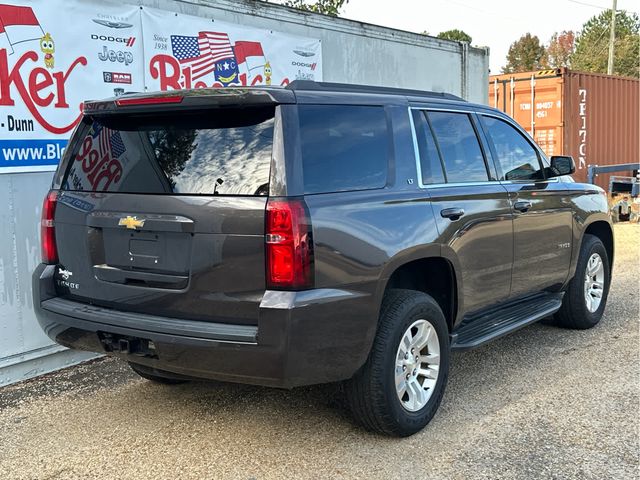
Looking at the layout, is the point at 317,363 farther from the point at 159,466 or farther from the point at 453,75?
Result: the point at 453,75

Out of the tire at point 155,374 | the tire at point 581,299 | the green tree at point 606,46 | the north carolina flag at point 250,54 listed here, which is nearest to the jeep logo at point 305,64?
the north carolina flag at point 250,54

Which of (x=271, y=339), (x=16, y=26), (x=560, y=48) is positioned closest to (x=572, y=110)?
(x=16, y=26)

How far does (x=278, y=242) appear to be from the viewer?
3078 millimetres

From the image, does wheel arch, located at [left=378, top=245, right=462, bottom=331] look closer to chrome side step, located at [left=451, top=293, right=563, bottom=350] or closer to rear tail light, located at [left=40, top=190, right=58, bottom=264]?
chrome side step, located at [left=451, top=293, right=563, bottom=350]

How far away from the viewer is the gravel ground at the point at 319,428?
3498 millimetres

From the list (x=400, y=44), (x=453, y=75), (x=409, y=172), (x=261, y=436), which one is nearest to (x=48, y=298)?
(x=261, y=436)

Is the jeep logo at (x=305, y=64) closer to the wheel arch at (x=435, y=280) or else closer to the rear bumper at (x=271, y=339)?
the wheel arch at (x=435, y=280)

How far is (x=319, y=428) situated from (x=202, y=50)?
3.73 metres

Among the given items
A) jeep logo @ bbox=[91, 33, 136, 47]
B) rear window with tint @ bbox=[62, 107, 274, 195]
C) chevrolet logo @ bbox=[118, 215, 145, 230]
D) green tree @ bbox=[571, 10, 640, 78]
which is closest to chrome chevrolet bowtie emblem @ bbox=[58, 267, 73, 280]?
rear window with tint @ bbox=[62, 107, 274, 195]

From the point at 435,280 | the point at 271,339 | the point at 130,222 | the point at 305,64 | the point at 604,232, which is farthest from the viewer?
the point at 305,64

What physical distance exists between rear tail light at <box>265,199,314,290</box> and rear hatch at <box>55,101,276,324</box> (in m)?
0.05

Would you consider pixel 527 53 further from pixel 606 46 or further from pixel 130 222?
pixel 130 222

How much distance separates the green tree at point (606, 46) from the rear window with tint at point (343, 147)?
46.4 meters

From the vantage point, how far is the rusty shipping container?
1469 centimetres
